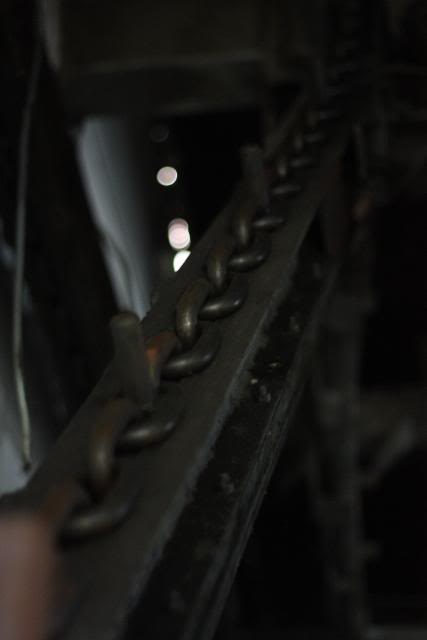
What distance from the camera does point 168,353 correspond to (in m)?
0.56

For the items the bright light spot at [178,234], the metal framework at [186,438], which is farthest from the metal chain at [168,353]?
the bright light spot at [178,234]

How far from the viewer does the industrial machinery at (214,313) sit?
18.6 inches

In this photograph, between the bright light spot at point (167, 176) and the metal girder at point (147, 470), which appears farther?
the bright light spot at point (167, 176)

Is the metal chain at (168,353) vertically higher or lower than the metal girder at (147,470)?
higher

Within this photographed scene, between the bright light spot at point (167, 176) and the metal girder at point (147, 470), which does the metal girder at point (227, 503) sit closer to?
the metal girder at point (147, 470)

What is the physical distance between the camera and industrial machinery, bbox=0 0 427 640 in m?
0.47

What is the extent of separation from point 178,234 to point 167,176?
163 millimetres

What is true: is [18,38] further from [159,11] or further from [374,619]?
[374,619]

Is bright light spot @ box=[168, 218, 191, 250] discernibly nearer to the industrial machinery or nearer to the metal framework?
the industrial machinery

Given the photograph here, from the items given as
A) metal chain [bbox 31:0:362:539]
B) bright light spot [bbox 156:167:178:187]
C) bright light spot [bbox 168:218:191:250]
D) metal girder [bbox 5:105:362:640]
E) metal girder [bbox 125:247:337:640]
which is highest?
metal chain [bbox 31:0:362:539]

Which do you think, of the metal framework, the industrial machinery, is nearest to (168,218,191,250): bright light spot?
the industrial machinery

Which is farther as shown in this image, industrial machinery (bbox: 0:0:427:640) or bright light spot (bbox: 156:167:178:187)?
bright light spot (bbox: 156:167:178:187)

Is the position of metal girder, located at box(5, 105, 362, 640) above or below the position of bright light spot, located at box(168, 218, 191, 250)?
above

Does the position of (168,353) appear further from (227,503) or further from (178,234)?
(178,234)
